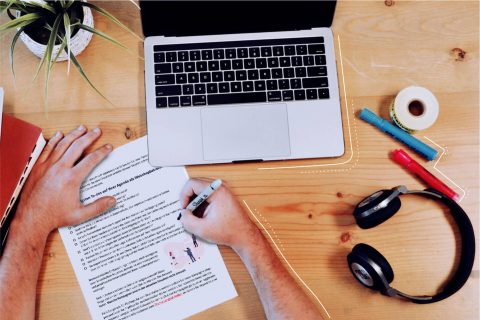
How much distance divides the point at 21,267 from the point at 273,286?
0.45 metres

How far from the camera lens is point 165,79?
0.92m

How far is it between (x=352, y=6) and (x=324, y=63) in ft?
0.50

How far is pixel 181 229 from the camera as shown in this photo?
0.92 m

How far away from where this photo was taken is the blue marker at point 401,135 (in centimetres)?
92

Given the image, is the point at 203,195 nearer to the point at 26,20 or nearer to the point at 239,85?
the point at 239,85

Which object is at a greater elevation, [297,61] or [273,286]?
[297,61]

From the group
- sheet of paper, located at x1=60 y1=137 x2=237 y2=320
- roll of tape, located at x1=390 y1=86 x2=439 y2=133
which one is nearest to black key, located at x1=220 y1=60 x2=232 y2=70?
sheet of paper, located at x1=60 y1=137 x2=237 y2=320

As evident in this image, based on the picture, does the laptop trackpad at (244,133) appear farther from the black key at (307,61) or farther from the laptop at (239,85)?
the black key at (307,61)

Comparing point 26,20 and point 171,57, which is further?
point 171,57

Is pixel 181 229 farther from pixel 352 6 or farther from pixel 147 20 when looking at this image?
pixel 352 6

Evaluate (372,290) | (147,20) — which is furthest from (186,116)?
(372,290)

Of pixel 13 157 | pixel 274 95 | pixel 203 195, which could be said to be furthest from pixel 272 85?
pixel 13 157

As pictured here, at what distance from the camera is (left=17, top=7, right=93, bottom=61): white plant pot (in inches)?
34.7

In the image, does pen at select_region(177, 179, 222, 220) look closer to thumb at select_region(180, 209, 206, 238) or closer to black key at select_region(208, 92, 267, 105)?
thumb at select_region(180, 209, 206, 238)
